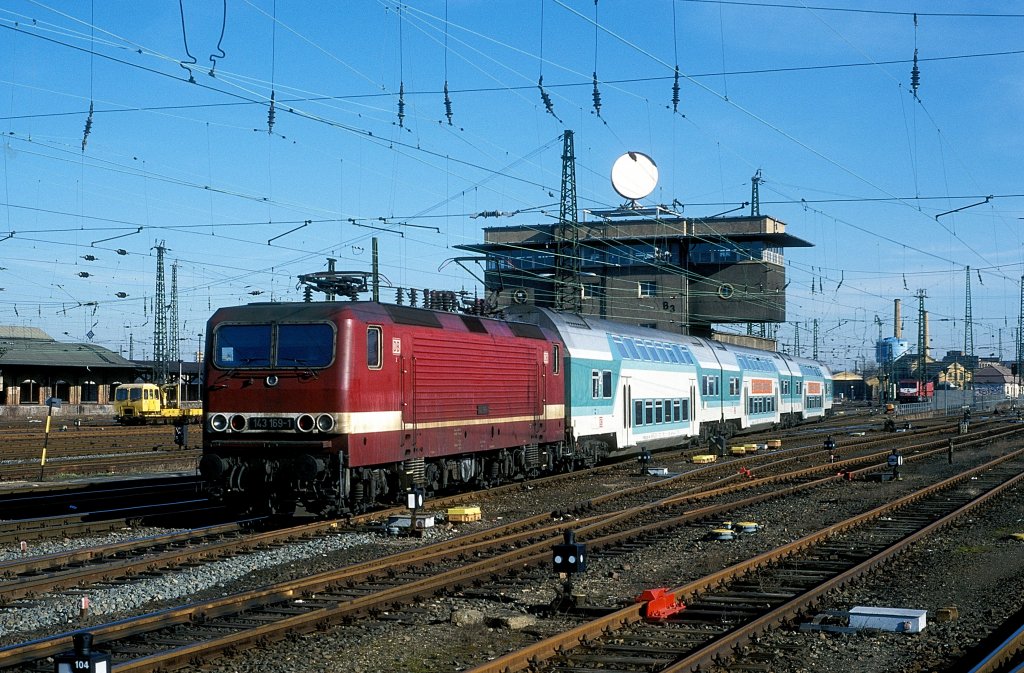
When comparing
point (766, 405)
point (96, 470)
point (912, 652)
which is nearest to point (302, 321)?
point (912, 652)

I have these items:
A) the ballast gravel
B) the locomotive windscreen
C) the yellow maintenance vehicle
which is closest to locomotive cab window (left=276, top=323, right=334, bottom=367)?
the locomotive windscreen

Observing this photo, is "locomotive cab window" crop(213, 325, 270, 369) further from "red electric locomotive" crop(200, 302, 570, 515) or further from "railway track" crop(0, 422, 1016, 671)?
"railway track" crop(0, 422, 1016, 671)

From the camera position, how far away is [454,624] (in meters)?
11.4

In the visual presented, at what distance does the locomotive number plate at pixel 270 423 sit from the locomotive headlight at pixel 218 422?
519mm

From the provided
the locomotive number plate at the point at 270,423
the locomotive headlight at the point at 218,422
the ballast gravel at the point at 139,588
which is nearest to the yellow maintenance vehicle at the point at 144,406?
the locomotive headlight at the point at 218,422

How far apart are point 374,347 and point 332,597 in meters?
6.63

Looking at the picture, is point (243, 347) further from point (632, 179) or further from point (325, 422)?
point (632, 179)

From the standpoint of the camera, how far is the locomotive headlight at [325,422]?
17.5 m

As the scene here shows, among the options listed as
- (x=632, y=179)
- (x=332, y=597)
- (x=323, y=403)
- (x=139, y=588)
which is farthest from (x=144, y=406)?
(x=332, y=597)

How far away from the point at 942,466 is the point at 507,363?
51.7ft

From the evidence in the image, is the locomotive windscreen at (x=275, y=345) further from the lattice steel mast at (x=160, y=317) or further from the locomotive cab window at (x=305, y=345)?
the lattice steel mast at (x=160, y=317)

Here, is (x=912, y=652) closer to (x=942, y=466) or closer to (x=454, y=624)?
(x=454, y=624)

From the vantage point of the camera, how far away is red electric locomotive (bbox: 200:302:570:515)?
17.7 meters

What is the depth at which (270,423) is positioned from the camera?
17969 mm
